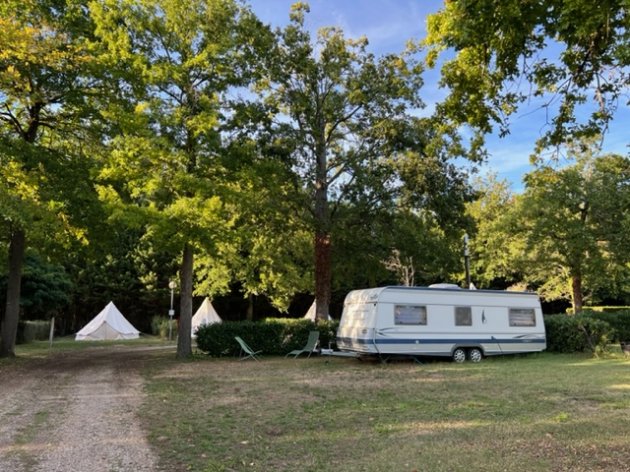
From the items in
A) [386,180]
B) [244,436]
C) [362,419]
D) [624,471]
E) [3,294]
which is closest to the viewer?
[624,471]

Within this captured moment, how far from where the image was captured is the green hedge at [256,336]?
764 inches

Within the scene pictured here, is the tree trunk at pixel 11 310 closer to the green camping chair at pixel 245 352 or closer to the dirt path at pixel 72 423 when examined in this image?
the dirt path at pixel 72 423

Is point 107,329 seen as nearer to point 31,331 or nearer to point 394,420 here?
point 31,331

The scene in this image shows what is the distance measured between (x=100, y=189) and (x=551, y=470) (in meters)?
15.1

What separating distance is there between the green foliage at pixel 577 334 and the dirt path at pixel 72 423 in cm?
1487

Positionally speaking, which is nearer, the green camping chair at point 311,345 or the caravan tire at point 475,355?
the caravan tire at point 475,355

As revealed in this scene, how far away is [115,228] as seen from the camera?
18.9m

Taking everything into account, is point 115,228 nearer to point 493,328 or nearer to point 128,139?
point 128,139

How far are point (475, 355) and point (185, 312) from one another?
9.98 m

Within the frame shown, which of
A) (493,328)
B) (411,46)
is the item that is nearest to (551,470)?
(493,328)

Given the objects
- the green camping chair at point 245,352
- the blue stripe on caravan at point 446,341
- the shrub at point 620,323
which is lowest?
the green camping chair at point 245,352

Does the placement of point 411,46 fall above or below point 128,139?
above

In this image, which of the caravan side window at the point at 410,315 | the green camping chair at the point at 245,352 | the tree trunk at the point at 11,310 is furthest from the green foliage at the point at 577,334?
the tree trunk at the point at 11,310

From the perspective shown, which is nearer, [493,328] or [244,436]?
[244,436]
